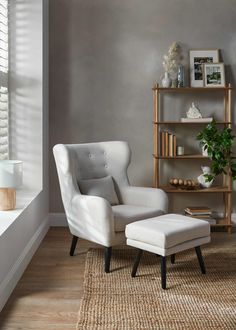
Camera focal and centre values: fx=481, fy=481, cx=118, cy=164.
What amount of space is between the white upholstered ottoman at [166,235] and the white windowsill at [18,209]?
0.86 metres

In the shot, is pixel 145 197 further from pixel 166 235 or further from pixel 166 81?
pixel 166 81

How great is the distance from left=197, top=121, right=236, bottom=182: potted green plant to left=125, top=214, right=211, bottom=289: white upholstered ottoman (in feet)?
4.33

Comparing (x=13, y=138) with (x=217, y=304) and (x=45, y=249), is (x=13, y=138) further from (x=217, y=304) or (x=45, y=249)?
(x=217, y=304)

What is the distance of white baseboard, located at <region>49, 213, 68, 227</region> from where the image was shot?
17.6 feet

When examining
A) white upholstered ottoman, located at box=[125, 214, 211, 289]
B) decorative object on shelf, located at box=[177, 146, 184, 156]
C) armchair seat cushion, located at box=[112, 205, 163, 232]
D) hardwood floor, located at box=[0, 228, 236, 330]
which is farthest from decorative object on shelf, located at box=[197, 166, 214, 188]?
white upholstered ottoman, located at box=[125, 214, 211, 289]

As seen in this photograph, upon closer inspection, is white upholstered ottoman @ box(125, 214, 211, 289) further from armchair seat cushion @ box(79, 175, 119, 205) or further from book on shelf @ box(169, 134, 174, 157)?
book on shelf @ box(169, 134, 174, 157)

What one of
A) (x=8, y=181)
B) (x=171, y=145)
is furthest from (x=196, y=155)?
(x=8, y=181)

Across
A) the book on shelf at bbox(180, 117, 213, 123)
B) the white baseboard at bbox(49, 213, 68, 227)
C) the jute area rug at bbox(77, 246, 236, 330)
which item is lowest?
the jute area rug at bbox(77, 246, 236, 330)

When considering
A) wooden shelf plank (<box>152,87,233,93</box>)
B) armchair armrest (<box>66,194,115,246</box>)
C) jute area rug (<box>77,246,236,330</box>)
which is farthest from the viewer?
wooden shelf plank (<box>152,87,233,93</box>)

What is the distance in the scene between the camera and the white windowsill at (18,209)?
3.31 metres

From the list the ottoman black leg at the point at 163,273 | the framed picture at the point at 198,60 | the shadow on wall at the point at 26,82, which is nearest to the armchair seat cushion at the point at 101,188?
the shadow on wall at the point at 26,82

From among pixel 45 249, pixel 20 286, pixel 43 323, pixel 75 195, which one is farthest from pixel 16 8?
pixel 43 323

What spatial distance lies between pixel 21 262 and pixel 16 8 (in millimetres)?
2468

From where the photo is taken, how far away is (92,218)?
151 inches
